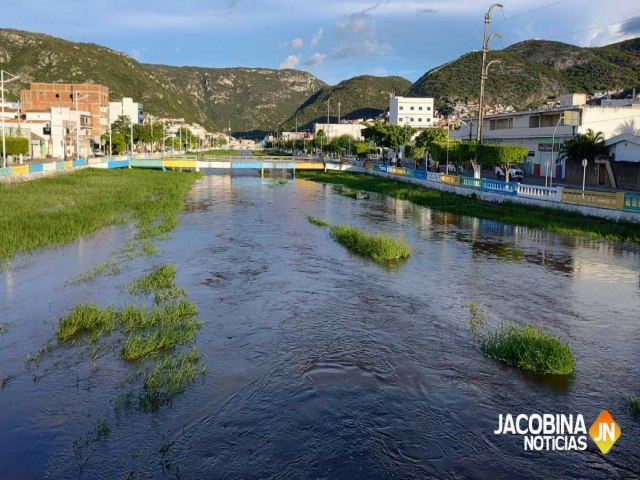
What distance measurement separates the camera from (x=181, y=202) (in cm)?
4734

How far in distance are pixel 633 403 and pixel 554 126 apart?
5509 centimetres

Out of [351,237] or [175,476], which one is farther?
[351,237]

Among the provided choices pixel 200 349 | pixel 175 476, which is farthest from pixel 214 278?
pixel 175 476

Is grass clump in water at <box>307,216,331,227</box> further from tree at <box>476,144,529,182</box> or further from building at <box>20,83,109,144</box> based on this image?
building at <box>20,83,109,144</box>

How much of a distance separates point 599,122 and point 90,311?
54377 mm

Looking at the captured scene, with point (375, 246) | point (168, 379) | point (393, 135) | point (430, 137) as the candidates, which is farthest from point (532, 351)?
point (393, 135)

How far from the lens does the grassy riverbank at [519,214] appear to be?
30234mm

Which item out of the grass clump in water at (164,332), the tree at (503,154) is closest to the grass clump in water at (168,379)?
the grass clump in water at (164,332)

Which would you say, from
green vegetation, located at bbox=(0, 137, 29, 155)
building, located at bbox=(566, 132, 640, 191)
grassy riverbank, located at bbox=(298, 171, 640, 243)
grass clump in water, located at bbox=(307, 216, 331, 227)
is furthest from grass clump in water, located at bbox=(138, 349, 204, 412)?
green vegetation, located at bbox=(0, 137, 29, 155)

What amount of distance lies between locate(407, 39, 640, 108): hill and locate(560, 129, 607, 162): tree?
103 m

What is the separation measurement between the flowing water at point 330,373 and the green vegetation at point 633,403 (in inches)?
7.3

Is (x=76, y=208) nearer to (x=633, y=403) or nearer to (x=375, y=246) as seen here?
(x=375, y=246)

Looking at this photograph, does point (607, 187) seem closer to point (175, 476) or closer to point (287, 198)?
point (287, 198)

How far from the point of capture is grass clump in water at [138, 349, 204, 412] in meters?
11.0
